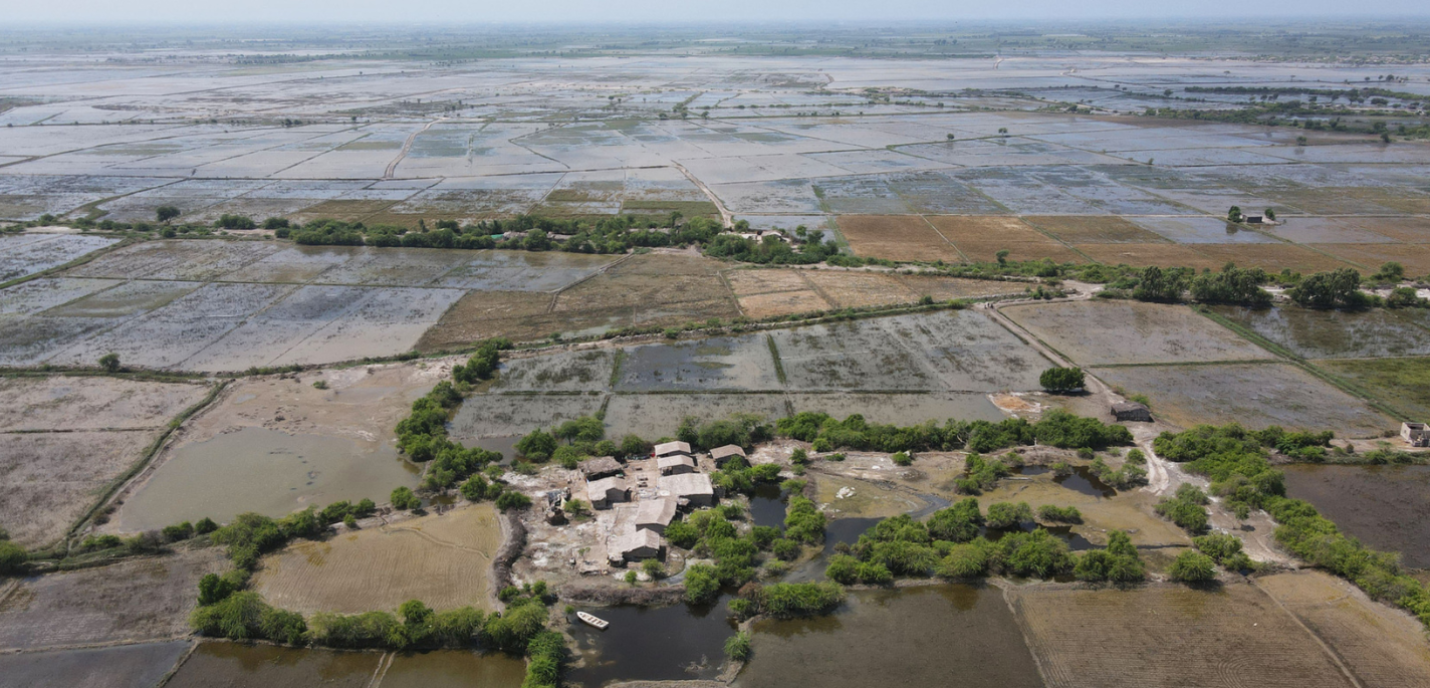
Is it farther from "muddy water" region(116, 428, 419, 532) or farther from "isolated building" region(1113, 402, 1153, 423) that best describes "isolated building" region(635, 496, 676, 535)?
"isolated building" region(1113, 402, 1153, 423)

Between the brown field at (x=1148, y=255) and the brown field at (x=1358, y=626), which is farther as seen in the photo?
the brown field at (x=1148, y=255)

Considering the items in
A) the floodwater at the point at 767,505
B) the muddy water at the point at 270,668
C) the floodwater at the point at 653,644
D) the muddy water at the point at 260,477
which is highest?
the muddy water at the point at 260,477

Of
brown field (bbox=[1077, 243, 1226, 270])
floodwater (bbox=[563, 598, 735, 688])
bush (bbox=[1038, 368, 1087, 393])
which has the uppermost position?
brown field (bbox=[1077, 243, 1226, 270])

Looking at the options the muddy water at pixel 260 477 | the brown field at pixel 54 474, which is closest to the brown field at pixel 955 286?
the muddy water at pixel 260 477

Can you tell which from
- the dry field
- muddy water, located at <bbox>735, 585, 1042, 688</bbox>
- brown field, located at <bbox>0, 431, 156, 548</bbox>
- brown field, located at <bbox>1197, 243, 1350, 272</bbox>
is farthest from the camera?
brown field, located at <bbox>1197, 243, 1350, 272</bbox>

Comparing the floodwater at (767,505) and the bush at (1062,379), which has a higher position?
the bush at (1062,379)

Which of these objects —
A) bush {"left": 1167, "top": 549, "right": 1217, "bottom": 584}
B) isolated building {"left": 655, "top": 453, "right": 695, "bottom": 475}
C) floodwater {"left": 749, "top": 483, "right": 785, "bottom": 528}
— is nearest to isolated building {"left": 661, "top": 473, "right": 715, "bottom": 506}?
isolated building {"left": 655, "top": 453, "right": 695, "bottom": 475}

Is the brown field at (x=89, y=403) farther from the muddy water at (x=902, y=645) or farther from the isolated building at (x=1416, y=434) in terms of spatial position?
the isolated building at (x=1416, y=434)

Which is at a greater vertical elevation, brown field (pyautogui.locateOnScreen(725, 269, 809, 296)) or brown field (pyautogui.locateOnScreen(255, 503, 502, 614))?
brown field (pyautogui.locateOnScreen(725, 269, 809, 296))
